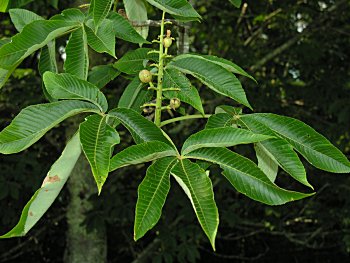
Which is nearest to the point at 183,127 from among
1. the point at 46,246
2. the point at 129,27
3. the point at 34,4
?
the point at 34,4

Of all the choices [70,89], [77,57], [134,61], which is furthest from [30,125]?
[134,61]

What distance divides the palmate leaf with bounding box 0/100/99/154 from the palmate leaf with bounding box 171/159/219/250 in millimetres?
193

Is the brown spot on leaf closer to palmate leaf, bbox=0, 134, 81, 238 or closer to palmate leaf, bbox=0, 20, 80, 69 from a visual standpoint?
palmate leaf, bbox=0, 134, 81, 238

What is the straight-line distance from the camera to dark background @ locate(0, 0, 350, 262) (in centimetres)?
296

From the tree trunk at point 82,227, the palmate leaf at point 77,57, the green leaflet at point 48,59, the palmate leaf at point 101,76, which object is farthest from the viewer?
the tree trunk at point 82,227

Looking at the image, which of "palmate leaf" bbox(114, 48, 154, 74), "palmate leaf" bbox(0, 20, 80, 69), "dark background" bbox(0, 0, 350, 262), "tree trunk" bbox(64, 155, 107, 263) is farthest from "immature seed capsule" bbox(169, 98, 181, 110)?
"tree trunk" bbox(64, 155, 107, 263)

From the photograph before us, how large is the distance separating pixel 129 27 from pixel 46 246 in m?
3.49

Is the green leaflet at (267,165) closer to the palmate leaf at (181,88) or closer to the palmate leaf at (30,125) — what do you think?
the palmate leaf at (181,88)

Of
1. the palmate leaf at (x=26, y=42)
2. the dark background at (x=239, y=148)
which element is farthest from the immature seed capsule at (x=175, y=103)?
the dark background at (x=239, y=148)

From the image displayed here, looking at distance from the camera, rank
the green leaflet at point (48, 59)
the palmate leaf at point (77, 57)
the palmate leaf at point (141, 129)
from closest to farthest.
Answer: the palmate leaf at point (141, 129) < the palmate leaf at point (77, 57) < the green leaflet at point (48, 59)

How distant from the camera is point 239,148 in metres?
3.01

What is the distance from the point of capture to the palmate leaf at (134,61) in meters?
1.10

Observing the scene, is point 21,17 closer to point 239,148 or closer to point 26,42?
point 26,42

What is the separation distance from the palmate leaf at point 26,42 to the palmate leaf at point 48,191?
158 mm
